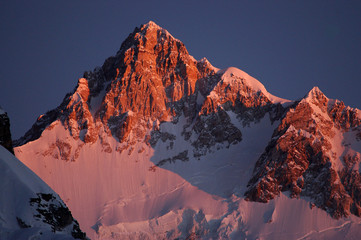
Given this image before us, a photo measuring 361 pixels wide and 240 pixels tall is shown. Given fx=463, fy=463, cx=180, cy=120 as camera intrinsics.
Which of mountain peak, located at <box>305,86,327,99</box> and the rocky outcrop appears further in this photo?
mountain peak, located at <box>305,86,327,99</box>

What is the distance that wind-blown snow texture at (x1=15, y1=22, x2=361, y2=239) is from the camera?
139 meters

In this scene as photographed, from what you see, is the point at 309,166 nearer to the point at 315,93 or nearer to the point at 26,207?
the point at 315,93

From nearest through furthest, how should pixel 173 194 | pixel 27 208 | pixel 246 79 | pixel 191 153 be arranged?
pixel 27 208
pixel 173 194
pixel 191 153
pixel 246 79

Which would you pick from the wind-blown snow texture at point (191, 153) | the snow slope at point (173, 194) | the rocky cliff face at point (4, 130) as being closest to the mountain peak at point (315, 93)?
the wind-blown snow texture at point (191, 153)

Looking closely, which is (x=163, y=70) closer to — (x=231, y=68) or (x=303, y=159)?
(x=231, y=68)

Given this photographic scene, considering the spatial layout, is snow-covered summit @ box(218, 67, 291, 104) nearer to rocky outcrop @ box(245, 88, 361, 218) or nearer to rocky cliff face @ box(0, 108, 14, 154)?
rocky outcrop @ box(245, 88, 361, 218)

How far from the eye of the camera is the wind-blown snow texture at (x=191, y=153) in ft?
456

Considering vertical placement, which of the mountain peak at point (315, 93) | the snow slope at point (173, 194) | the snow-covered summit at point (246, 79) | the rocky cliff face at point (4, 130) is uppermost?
the snow-covered summit at point (246, 79)

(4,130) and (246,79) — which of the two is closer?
(4,130)

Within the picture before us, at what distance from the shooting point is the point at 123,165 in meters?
165

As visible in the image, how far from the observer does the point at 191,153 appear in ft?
546

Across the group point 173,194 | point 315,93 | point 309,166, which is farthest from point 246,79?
point 173,194

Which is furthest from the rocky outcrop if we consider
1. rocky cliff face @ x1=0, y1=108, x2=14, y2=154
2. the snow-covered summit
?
rocky cliff face @ x1=0, y1=108, x2=14, y2=154

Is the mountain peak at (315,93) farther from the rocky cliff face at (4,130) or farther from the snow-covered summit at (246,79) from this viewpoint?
the rocky cliff face at (4,130)
